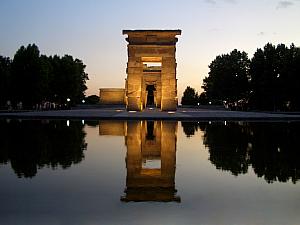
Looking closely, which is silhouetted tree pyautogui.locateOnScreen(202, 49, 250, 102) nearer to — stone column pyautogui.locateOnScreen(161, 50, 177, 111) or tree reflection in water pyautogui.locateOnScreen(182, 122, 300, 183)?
stone column pyautogui.locateOnScreen(161, 50, 177, 111)

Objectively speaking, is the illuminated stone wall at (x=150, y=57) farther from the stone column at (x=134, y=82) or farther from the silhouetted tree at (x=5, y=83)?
the silhouetted tree at (x=5, y=83)

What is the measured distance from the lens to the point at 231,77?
68.8m

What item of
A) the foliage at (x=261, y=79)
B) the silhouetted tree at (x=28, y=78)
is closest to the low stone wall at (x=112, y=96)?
the foliage at (x=261, y=79)

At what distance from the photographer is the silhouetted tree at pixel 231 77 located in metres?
68.8

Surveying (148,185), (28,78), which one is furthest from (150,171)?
(28,78)

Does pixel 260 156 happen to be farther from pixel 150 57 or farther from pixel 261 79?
pixel 261 79

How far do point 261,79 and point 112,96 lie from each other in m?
43.6

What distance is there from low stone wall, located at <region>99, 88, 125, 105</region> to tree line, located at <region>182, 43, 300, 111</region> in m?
21.2

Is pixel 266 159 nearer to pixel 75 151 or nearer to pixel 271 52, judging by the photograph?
pixel 75 151

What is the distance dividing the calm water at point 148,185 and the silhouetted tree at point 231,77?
56656mm

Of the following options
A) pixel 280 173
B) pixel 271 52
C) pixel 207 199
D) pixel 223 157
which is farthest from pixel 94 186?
pixel 271 52

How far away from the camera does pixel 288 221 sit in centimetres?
534

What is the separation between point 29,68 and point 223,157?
47.2 m

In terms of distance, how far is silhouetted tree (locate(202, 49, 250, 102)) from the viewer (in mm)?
68812
